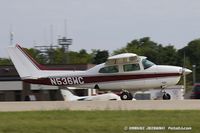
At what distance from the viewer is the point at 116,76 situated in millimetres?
31297

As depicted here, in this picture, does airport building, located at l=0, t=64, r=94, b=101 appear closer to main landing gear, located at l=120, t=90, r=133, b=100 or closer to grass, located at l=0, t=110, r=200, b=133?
main landing gear, located at l=120, t=90, r=133, b=100

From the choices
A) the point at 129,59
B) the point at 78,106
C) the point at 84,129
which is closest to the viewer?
the point at 84,129

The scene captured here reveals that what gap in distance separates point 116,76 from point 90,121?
15083 millimetres

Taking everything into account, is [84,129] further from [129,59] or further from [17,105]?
[129,59]

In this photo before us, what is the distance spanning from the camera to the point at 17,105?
23.5 metres

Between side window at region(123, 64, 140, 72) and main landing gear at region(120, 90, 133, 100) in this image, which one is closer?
main landing gear at region(120, 90, 133, 100)

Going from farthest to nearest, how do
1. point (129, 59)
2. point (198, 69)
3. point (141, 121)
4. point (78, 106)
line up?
1. point (198, 69)
2. point (129, 59)
3. point (78, 106)
4. point (141, 121)

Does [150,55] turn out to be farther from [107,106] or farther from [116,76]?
[107,106]

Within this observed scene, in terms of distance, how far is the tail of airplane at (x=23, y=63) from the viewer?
33.0 meters

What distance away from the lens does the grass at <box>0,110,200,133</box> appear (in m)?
14.8

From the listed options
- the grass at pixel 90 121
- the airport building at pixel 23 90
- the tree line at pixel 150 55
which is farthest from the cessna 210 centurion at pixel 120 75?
the tree line at pixel 150 55

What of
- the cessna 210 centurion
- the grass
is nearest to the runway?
the grass

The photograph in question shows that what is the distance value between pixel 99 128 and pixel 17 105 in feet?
30.5

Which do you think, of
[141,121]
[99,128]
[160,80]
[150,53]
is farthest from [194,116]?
[150,53]
